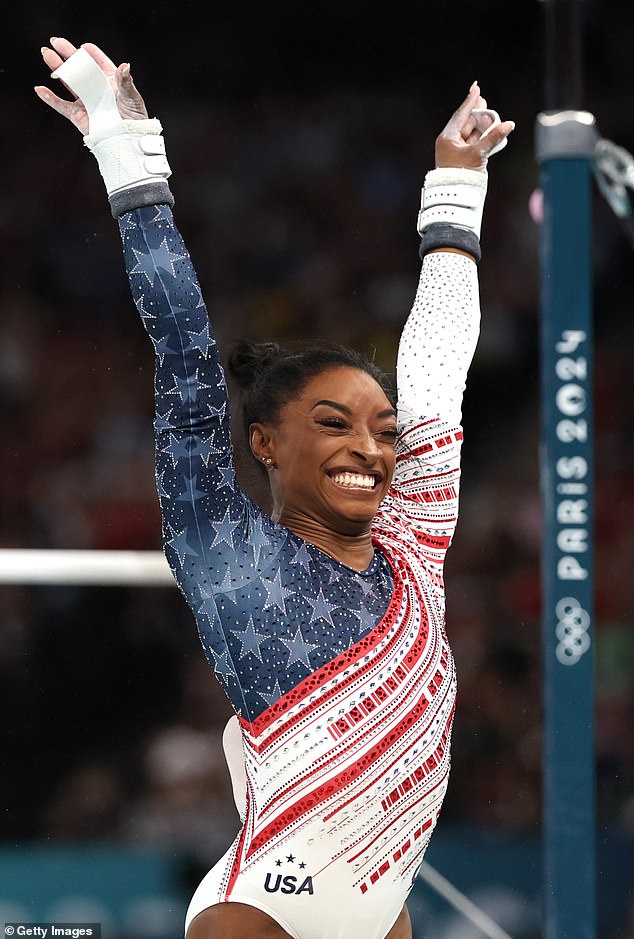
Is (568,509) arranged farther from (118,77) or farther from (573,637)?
(118,77)

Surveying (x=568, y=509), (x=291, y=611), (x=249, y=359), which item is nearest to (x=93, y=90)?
(x=249, y=359)

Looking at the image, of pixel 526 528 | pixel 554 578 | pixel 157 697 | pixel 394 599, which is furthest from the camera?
pixel 526 528

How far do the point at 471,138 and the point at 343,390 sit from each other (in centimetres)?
43

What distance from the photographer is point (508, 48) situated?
2.42 m

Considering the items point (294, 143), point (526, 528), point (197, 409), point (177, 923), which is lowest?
point (177, 923)

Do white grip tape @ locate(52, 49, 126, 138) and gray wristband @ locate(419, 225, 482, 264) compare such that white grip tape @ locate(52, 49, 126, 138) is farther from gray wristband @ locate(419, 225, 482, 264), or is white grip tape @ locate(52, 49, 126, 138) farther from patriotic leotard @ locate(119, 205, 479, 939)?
gray wristband @ locate(419, 225, 482, 264)

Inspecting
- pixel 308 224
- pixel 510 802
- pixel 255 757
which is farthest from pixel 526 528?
pixel 255 757

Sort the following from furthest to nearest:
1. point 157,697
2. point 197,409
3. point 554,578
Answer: point 157,697 < point 554,578 < point 197,409

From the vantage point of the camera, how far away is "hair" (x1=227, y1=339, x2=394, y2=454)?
5.12ft

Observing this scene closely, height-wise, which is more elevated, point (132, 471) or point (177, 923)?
point (132, 471)

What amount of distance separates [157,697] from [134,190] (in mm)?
1367

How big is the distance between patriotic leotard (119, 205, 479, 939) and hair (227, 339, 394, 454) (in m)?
0.12

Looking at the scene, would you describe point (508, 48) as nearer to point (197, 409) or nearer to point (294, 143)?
point (294, 143)

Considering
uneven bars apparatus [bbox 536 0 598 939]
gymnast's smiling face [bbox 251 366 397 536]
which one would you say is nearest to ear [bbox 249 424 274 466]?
gymnast's smiling face [bbox 251 366 397 536]
